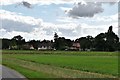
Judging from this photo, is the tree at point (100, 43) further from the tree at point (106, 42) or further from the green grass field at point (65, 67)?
the green grass field at point (65, 67)

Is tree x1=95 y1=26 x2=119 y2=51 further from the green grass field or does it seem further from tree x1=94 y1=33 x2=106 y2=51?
the green grass field

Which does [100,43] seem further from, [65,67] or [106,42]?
[65,67]

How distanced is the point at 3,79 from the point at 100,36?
545 feet

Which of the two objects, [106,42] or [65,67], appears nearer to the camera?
[65,67]

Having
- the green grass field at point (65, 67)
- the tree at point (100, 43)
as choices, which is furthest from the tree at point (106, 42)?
the green grass field at point (65, 67)

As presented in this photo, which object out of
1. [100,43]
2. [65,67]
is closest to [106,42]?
[100,43]

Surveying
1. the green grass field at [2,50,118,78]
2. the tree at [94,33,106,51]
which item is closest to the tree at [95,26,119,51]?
the tree at [94,33,106,51]

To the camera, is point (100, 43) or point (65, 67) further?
point (100, 43)

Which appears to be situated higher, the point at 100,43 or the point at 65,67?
the point at 100,43

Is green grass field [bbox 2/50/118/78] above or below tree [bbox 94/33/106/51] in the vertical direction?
below

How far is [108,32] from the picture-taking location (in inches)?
7840

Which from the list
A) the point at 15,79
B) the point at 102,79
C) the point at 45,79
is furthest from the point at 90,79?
the point at 15,79

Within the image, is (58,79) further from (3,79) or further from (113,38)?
(113,38)

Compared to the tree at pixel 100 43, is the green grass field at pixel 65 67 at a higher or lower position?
lower
